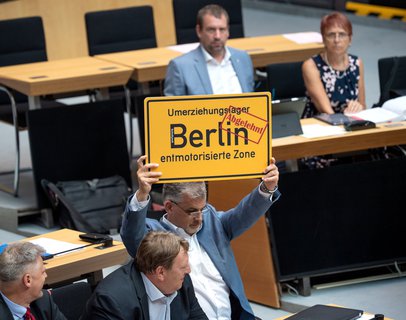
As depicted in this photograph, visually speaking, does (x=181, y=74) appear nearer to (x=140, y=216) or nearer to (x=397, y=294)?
(x=397, y=294)

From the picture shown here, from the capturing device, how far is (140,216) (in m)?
4.36

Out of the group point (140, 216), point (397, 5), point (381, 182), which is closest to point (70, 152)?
point (381, 182)

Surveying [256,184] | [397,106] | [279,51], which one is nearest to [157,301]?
[256,184]

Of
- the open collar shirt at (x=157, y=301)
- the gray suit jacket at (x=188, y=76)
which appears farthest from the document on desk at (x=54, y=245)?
the gray suit jacket at (x=188, y=76)

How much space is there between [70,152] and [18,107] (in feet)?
3.29

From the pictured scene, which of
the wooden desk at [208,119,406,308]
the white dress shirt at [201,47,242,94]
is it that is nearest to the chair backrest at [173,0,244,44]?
the white dress shirt at [201,47,242,94]

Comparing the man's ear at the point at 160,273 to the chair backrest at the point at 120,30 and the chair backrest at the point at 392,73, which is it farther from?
the chair backrest at the point at 120,30

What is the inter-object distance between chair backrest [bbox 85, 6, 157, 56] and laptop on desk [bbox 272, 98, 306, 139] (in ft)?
9.91

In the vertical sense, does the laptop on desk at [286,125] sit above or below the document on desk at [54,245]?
above

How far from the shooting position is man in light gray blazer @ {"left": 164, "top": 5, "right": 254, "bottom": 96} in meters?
7.21

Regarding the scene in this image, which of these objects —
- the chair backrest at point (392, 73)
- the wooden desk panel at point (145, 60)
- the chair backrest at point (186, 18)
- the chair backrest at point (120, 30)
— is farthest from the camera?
the chair backrest at point (186, 18)

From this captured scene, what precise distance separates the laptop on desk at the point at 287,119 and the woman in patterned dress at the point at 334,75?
2.32 feet

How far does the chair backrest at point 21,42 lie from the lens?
8672 millimetres

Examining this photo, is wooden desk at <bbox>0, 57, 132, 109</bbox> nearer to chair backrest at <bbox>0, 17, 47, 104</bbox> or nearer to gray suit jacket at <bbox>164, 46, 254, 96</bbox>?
chair backrest at <bbox>0, 17, 47, 104</bbox>
